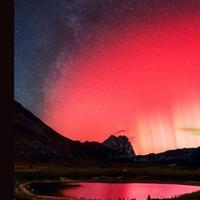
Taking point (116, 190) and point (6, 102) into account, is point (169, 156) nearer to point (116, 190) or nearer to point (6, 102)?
point (116, 190)

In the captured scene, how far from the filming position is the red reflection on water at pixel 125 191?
5.92m

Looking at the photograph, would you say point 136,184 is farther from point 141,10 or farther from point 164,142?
point 141,10

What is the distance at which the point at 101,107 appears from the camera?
6242 millimetres

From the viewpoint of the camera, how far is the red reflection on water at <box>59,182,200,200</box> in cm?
592

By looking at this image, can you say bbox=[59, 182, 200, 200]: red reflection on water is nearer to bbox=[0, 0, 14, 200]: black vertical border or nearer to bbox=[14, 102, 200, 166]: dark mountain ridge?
bbox=[14, 102, 200, 166]: dark mountain ridge

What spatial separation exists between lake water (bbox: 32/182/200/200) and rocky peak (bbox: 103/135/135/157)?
0.45 meters

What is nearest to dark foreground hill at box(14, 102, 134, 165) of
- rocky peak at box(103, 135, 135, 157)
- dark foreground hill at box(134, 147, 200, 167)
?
rocky peak at box(103, 135, 135, 157)

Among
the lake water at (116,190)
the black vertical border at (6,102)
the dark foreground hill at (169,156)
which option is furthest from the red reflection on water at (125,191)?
the black vertical border at (6,102)

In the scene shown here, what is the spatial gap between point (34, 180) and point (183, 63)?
2.60m

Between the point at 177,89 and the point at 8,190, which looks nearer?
the point at 8,190

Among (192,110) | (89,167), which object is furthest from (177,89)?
(89,167)

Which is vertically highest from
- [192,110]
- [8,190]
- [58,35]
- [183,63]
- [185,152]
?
[58,35]

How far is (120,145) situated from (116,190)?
3.02ft

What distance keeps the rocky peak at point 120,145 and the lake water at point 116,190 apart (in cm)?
45
